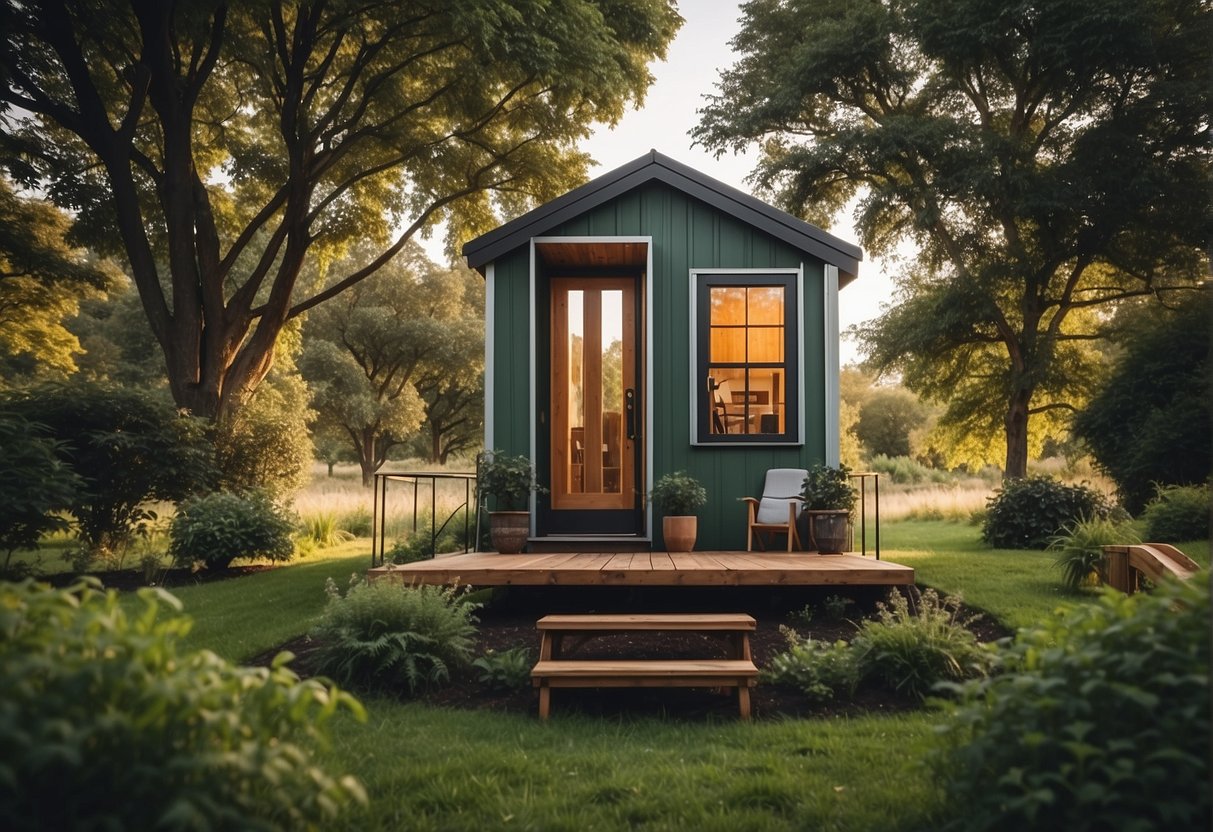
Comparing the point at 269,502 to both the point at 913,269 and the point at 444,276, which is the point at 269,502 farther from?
the point at 444,276

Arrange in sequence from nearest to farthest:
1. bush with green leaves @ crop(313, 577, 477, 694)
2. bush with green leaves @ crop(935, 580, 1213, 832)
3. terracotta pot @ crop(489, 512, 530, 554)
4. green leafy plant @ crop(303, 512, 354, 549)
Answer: bush with green leaves @ crop(935, 580, 1213, 832)
bush with green leaves @ crop(313, 577, 477, 694)
terracotta pot @ crop(489, 512, 530, 554)
green leafy plant @ crop(303, 512, 354, 549)

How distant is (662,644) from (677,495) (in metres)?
1.73

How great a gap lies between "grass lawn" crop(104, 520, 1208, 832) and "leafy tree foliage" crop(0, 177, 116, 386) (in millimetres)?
11077

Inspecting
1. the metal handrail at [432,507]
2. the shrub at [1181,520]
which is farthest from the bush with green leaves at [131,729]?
the shrub at [1181,520]

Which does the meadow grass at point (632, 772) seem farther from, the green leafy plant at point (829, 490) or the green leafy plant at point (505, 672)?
the green leafy plant at point (829, 490)

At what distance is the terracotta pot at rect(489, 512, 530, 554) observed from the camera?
682cm

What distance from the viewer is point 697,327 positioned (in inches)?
287

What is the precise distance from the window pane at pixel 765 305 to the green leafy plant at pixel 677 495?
5.15 feet

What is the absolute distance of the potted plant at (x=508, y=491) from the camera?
6832 millimetres

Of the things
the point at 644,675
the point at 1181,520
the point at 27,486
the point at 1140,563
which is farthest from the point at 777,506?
the point at 27,486

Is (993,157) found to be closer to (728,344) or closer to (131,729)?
(728,344)

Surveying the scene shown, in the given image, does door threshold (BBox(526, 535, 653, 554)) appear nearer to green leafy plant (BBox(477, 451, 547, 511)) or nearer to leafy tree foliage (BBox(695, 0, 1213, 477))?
green leafy plant (BBox(477, 451, 547, 511))

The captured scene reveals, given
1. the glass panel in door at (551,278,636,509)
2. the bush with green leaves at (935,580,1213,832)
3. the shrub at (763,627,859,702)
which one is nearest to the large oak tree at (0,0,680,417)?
the glass panel in door at (551,278,636,509)

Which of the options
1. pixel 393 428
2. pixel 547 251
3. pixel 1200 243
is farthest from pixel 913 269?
pixel 393 428
